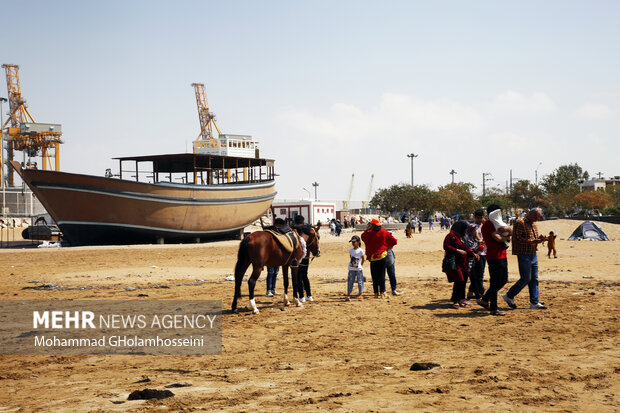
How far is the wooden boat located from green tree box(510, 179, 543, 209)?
185 ft

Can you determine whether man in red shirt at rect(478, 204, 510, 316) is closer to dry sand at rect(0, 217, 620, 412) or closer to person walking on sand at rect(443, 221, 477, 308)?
dry sand at rect(0, 217, 620, 412)

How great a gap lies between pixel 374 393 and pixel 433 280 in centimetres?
1151

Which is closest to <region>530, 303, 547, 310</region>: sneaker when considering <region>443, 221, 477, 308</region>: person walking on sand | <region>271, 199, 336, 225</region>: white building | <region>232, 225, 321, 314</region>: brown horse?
<region>443, 221, 477, 308</region>: person walking on sand

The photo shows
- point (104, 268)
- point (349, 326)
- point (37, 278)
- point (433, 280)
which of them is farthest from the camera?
point (104, 268)

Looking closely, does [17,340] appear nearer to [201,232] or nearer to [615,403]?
[615,403]

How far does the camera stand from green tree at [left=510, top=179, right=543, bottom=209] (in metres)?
88.2

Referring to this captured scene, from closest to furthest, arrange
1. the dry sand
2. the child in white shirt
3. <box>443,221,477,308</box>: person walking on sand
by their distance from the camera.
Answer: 1. the dry sand
2. the child in white shirt
3. <box>443,221,477,308</box>: person walking on sand

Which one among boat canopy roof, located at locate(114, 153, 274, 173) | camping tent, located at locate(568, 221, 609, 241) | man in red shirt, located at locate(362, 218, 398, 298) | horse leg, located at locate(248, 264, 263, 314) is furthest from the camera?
boat canopy roof, located at locate(114, 153, 274, 173)

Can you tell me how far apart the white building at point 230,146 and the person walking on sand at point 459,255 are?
4872 centimetres

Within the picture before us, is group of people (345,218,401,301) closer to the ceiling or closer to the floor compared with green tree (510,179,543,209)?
closer to the floor

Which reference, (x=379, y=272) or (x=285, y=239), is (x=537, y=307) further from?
(x=285, y=239)

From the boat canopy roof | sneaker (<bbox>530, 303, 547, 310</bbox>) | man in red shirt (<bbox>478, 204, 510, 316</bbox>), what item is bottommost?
sneaker (<bbox>530, 303, 547, 310</bbox>)

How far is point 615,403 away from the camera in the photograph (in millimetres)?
4750

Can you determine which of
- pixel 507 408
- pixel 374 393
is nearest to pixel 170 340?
pixel 374 393
